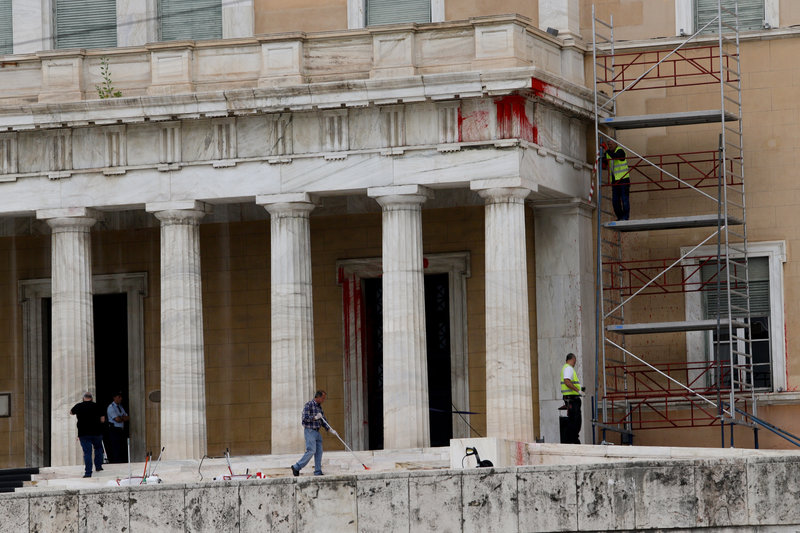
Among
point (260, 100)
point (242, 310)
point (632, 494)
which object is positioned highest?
point (260, 100)

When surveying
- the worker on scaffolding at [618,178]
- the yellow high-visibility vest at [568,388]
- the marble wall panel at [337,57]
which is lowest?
the yellow high-visibility vest at [568,388]

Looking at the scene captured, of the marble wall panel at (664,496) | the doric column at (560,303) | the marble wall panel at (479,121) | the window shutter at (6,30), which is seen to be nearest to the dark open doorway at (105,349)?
the window shutter at (6,30)

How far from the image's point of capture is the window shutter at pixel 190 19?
4566 cm

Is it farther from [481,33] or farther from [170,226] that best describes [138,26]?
[481,33]

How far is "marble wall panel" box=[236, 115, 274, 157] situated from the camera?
137 feet

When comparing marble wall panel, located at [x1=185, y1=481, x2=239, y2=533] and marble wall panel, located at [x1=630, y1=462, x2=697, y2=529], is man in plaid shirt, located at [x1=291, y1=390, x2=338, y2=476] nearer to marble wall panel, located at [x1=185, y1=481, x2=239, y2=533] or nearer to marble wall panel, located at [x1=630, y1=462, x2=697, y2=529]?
marble wall panel, located at [x1=185, y1=481, x2=239, y2=533]

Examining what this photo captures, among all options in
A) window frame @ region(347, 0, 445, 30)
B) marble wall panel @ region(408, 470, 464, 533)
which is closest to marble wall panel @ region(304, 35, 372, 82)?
window frame @ region(347, 0, 445, 30)

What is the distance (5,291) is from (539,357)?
499 inches

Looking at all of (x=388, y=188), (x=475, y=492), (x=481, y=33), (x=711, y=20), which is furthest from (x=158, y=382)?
(x=475, y=492)

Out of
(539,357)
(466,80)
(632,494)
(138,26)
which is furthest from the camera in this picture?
(138,26)

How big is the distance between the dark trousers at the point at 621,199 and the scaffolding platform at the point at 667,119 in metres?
1.18

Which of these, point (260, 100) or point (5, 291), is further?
point (5, 291)

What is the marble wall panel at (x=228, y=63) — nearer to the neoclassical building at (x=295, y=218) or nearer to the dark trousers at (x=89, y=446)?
the neoclassical building at (x=295, y=218)

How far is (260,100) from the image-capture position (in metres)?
41.2
